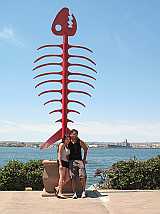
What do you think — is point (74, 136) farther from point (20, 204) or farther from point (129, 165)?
point (129, 165)

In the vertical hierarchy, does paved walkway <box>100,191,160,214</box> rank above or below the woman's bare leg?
below

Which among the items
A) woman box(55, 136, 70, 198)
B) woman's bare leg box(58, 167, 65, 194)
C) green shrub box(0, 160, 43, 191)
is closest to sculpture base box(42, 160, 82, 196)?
woman box(55, 136, 70, 198)

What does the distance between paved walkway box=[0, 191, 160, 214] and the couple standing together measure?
395 mm

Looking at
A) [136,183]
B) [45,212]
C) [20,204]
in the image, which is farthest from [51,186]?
Answer: [136,183]

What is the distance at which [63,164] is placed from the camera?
9773 millimetres

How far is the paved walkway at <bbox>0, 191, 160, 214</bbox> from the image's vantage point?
804 centimetres

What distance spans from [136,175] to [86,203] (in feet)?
12.0

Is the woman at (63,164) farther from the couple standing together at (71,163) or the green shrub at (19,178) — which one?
the green shrub at (19,178)

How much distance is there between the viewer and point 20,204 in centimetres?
877

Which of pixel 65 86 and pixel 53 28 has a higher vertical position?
pixel 53 28

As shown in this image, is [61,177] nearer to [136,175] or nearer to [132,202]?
[132,202]

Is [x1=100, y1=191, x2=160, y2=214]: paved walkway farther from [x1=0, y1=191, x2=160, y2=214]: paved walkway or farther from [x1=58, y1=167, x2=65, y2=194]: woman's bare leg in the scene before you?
[x1=58, y1=167, x2=65, y2=194]: woman's bare leg

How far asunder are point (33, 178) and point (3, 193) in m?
1.79

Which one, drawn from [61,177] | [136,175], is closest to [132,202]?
[61,177]
